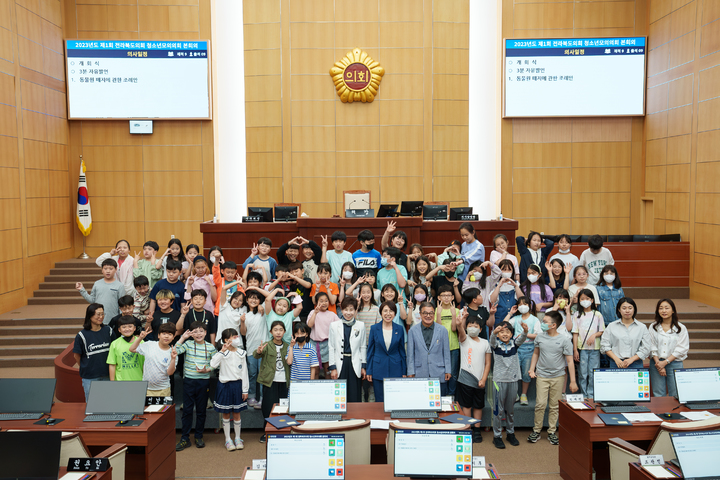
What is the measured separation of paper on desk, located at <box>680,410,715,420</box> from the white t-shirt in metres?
5.15

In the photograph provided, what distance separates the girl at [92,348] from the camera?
6.14 meters

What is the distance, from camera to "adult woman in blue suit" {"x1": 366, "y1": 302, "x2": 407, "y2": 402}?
Answer: 639 cm

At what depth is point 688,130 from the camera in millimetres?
11438

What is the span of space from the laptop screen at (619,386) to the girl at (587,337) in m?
0.99

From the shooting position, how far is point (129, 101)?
12.9 m

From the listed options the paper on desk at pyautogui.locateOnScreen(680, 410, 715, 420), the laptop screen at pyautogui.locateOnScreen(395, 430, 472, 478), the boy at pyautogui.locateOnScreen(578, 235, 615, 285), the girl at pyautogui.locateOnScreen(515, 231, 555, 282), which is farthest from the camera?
the boy at pyautogui.locateOnScreen(578, 235, 615, 285)

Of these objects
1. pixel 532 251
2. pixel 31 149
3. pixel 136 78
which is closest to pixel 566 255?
pixel 532 251

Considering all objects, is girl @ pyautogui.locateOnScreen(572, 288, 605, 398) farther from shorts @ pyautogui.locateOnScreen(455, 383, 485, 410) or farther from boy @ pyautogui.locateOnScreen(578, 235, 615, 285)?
boy @ pyautogui.locateOnScreen(578, 235, 615, 285)

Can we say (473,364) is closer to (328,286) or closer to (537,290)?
(537,290)

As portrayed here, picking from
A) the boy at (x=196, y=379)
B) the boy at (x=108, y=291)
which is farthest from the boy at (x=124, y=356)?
the boy at (x=108, y=291)

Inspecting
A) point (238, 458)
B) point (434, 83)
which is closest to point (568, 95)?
point (434, 83)

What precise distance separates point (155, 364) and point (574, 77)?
11.0 meters

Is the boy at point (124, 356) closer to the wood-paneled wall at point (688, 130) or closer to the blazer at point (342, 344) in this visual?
the blazer at point (342, 344)

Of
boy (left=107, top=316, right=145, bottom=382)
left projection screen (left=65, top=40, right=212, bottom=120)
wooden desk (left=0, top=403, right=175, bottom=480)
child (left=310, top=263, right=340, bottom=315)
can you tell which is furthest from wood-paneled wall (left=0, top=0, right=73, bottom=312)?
child (left=310, top=263, right=340, bottom=315)
